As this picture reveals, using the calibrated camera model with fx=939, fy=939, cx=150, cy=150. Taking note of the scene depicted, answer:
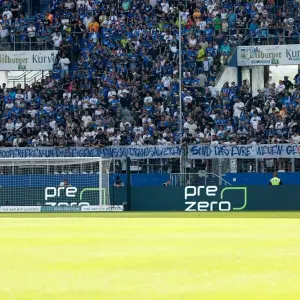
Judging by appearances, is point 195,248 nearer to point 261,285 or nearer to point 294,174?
point 261,285

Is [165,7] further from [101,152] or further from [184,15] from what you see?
[101,152]

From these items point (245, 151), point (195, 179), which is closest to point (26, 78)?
point (245, 151)

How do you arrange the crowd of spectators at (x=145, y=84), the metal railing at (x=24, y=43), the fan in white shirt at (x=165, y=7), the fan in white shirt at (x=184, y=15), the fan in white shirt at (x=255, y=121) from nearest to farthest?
the fan in white shirt at (x=255, y=121)
the crowd of spectators at (x=145, y=84)
the fan in white shirt at (x=184, y=15)
the fan in white shirt at (x=165, y=7)
the metal railing at (x=24, y=43)

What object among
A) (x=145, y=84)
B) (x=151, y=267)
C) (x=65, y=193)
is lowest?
(x=65, y=193)

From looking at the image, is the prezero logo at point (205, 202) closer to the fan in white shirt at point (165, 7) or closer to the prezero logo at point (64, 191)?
the prezero logo at point (64, 191)

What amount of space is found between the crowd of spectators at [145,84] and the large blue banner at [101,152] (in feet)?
1.65

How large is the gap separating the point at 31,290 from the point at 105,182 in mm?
28619

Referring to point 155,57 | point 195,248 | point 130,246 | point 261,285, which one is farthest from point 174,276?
point 155,57

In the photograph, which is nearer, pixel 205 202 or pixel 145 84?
pixel 205 202

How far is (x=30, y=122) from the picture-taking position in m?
42.8

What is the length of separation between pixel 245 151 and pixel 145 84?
24.7 ft

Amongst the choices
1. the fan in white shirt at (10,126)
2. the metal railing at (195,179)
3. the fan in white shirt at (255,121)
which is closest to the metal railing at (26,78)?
the fan in white shirt at (10,126)

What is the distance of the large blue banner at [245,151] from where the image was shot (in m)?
37.7

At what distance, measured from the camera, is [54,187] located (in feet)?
121
